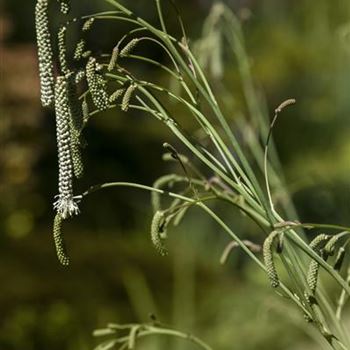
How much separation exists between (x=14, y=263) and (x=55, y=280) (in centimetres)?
39

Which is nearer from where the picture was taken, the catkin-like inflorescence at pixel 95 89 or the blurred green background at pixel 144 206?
the catkin-like inflorescence at pixel 95 89

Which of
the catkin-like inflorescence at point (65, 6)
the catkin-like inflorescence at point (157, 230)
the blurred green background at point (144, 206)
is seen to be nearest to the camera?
the catkin-like inflorescence at point (65, 6)

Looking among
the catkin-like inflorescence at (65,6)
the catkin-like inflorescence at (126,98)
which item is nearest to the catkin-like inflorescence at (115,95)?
the catkin-like inflorescence at (126,98)

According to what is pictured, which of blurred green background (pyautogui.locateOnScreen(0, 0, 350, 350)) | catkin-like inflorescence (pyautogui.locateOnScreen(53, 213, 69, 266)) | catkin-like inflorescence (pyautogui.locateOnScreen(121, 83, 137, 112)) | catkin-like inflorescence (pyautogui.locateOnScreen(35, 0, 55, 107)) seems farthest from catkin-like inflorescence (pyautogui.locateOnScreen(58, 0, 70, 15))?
blurred green background (pyautogui.locateOnScreen(0, 0, 350, 350))

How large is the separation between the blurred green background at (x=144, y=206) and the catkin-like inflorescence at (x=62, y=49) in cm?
111

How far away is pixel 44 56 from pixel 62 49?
0.09ft

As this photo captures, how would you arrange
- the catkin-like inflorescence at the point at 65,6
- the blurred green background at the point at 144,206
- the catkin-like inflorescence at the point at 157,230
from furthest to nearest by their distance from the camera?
1. the blurred green background at the point at 144,206
2. the catkin-like inflorescence at the point at 157,230
3. the catkin-like inflorescence at the point at 65,6

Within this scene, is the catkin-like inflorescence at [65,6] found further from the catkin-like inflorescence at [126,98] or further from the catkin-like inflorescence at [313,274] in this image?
the catkin-like inflorescence at [313,274]

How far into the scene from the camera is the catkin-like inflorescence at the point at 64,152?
4.41 ft

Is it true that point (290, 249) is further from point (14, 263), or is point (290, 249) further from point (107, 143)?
point (107, 143)

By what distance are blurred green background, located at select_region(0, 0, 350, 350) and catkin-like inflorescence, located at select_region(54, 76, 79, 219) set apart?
1.04 metres

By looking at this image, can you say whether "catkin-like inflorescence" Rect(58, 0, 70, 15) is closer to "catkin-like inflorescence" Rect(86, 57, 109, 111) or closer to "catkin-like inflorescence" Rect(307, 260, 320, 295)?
"catkin-like inflorescence" Rect(86, 57, 109, 111)

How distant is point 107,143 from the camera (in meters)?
8.42

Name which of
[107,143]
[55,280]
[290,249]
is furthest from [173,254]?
[290,249]
